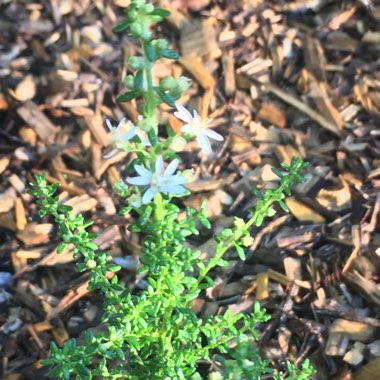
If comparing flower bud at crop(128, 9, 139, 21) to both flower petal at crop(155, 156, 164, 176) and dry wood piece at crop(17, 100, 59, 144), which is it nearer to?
flower petal at crop(155, 156, 164, 176)

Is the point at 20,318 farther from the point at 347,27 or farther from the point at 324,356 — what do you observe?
the point at 347,27

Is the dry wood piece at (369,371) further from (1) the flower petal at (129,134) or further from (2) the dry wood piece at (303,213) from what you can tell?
(1) the flower petal at (129,134)

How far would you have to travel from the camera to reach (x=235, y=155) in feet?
11.1

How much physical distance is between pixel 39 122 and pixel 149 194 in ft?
6.12

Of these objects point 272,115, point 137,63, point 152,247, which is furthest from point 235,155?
point 137,63

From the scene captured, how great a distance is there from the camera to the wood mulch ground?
2.83 meters

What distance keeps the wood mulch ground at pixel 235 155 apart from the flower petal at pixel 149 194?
4.01 feet

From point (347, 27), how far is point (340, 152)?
2.99 feet

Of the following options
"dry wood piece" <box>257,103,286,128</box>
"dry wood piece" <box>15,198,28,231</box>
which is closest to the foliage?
"dry wood piece" <box>15,198,28,231</box>

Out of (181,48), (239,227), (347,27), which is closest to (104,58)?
(181,48)

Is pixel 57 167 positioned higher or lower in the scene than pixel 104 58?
lower

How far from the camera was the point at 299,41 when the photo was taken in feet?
12.4

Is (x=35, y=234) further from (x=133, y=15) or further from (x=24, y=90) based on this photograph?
(x=133, y=15)

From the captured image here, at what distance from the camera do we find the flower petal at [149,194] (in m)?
1.77
